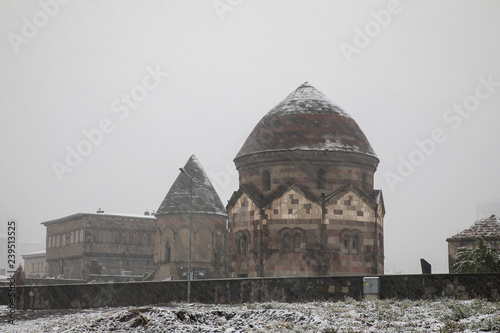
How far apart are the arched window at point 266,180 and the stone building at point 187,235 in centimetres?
1263

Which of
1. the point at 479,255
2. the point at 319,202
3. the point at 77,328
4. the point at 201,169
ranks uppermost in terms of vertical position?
the point at 201,169

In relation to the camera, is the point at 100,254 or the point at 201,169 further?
the point at 100,254

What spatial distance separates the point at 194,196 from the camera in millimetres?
56156

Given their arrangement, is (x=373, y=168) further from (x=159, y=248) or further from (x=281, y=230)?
(x=159, y=248)

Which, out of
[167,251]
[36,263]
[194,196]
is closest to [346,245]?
[194,196]

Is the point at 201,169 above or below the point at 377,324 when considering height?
above

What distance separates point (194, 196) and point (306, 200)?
→ 684 inches

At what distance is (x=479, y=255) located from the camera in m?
32.8

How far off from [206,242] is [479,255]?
2686cm

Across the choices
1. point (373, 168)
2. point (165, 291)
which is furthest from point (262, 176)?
point (165, 291)

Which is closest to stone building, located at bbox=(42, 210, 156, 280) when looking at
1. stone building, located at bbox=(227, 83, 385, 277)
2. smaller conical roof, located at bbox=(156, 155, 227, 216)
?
smaller conical roof, located at bbox=(156, 155, 227, 216)

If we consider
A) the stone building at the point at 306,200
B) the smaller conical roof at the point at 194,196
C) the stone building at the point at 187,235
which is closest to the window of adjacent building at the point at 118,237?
the stone building at the point at 187,235

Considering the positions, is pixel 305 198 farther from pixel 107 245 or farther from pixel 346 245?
pixel 107 245

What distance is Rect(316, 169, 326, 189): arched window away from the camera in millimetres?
41750
